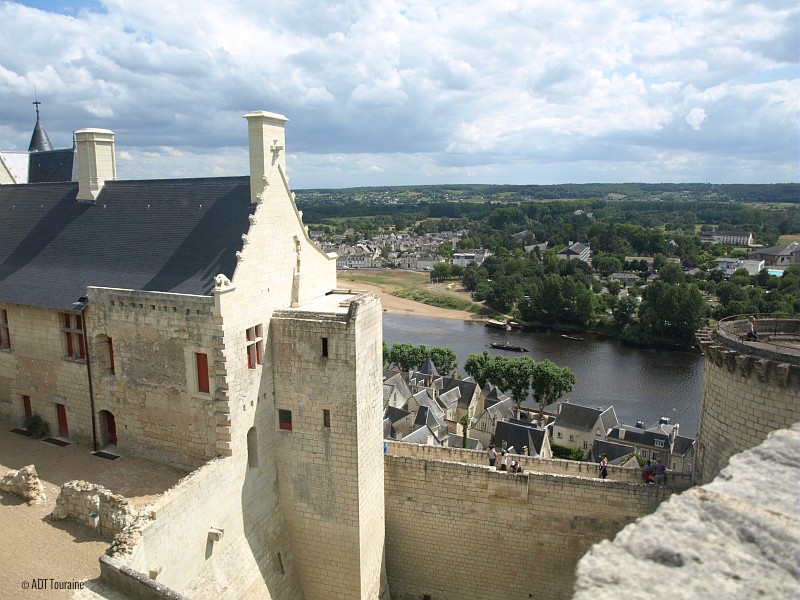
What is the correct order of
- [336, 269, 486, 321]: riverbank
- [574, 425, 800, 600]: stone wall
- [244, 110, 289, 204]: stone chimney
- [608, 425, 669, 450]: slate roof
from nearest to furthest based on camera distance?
[574, 425, 800, 600]: stone wall < [244, 110, 289, 204]: stone chimney < [608, 425, 669, 450]: slate roof < [336, 269, 486, 321]: riverbank

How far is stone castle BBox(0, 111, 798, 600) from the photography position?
12.2 m

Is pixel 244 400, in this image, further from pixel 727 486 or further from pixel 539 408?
pixel 539 408

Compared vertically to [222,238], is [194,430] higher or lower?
lower

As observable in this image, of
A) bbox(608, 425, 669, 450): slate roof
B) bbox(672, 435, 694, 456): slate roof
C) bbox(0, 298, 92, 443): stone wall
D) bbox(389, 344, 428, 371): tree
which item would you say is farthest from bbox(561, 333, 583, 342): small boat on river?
bbox(0, 298, 92, 443): stone wall

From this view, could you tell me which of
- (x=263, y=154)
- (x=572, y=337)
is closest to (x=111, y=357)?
(x=263, y=154)

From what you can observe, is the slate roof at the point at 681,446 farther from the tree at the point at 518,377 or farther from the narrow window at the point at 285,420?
the narrow window at the point at 285,420

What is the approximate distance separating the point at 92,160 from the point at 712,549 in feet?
54.9

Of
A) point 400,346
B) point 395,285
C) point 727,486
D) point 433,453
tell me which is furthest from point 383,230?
point 727,486

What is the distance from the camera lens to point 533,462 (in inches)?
606

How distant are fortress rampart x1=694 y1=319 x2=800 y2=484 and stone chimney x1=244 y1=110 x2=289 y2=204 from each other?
9.94 meters

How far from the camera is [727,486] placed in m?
3.26

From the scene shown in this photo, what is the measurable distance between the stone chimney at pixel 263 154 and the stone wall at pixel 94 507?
6426 mm

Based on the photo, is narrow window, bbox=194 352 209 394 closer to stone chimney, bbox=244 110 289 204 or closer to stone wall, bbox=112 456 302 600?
stone wall, bbox=112 456 302 600

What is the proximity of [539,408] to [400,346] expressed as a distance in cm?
1112
